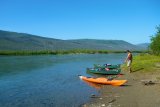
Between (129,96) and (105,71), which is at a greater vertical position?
(105,71)

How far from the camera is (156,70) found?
32750mm

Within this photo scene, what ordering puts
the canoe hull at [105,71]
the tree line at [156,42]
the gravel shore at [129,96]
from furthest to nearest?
1. the tree line at [156,42]
2. the canoe hull at [105,71]
3. the gravel shore at [129,96]

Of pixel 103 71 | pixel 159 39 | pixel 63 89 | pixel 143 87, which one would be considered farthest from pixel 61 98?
pixel 159 39

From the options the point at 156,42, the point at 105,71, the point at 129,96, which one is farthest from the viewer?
the point at 156,42

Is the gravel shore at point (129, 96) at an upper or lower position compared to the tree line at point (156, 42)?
lower

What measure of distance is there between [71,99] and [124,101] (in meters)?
4.68

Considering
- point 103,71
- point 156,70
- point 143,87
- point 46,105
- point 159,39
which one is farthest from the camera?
point 159,39

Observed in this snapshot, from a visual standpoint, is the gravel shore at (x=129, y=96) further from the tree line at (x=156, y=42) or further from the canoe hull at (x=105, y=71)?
the tree line at (x=156, y=42)

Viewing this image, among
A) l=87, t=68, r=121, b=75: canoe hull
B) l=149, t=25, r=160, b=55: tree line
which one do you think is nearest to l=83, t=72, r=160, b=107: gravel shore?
l=87, t=68, r=121, b=75: canoe hull

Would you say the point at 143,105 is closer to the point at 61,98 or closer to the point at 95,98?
the point at 95,98

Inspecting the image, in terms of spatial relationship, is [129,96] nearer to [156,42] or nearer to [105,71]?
[105,71]

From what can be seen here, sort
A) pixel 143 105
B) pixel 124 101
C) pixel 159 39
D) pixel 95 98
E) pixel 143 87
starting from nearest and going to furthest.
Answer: pixel 143 105 → pixel 124 101 → pixel 95 98 → pixel 143 87 → pixel 159 39

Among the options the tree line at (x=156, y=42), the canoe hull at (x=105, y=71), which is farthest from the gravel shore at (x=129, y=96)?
the tree line at (x=156, y=42)

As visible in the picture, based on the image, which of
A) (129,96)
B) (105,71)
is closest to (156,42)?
(105,71)
